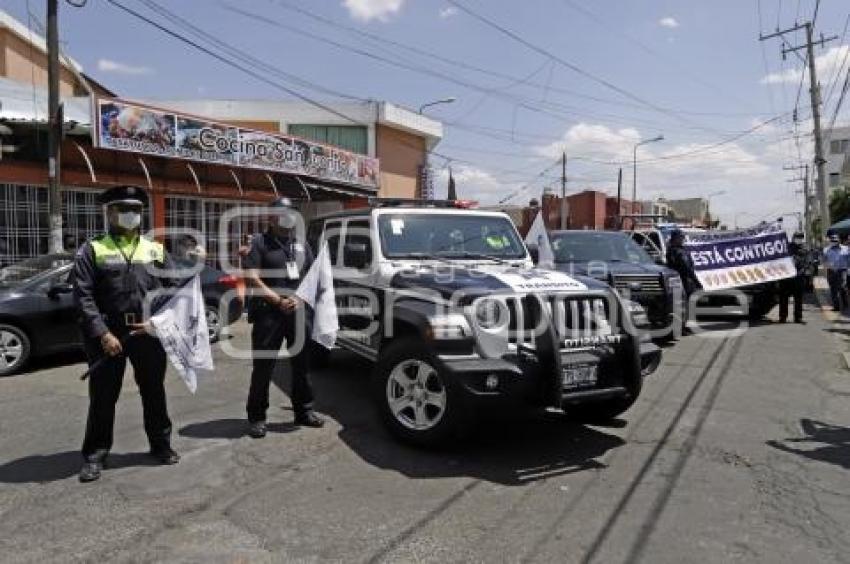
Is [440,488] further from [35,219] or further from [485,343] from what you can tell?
[35,219]

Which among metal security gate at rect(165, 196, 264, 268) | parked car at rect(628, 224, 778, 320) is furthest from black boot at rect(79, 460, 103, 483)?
metal security gate at rect(165, 196, 264, 268)

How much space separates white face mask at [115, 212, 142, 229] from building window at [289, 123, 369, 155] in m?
25.8

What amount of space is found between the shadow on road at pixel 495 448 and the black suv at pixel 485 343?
0.60 ft

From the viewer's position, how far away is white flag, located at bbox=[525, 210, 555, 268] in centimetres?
820

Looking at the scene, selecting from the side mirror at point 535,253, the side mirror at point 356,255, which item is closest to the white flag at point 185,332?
the side mirror at point 356,255

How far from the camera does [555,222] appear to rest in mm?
42781

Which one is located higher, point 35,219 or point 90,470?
point 35,219

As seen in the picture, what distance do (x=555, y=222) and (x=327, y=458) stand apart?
38.4 metres

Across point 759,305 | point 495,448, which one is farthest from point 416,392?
point 759,305

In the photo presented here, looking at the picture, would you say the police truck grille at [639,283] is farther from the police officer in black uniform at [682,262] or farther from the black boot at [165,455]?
the black boot at [165,455]

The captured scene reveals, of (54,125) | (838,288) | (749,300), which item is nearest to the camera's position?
(54,125)

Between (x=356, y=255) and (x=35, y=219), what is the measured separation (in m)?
10.6

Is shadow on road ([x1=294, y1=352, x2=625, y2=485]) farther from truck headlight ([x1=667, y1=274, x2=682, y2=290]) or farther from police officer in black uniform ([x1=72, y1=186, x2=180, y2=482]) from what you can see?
truck headlight ([x1=667, y1=274, x2=682, y2=290])

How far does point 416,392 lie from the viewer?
18.4ft
